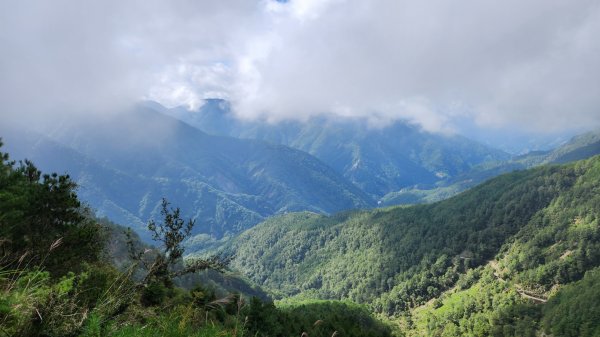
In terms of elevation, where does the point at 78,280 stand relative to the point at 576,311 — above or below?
above

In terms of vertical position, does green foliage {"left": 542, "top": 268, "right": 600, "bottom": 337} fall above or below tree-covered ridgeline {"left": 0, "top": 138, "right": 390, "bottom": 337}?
below

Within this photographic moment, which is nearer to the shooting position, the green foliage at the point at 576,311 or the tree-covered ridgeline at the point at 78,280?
the tree-covered ridgeline at the point at 78,280

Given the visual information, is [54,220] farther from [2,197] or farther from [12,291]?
[12,291]

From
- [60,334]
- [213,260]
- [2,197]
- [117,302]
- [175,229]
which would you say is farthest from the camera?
[2,197]

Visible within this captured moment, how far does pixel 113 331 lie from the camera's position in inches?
252

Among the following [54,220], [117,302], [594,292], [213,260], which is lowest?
[594,292]

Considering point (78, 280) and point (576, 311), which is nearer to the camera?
point (78, 280)

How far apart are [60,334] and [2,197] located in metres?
20.6

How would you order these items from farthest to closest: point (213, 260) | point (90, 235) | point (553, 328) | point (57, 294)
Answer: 1. point (553, 328)
2. point (90, 235)
3. point (213, 260)
4. point (57, 294)

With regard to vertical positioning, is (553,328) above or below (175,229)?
below

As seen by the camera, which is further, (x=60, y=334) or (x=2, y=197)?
(x=2, y=197)

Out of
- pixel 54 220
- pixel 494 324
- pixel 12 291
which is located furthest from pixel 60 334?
pixel 494 324

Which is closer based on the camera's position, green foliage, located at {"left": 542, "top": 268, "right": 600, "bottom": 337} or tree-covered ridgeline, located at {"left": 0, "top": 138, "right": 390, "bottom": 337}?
tree-covered ridgeline, located at {"left": 0, "top": 138, "right": 390, "bottom": 337}

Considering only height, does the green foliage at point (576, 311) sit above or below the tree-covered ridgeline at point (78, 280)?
below
